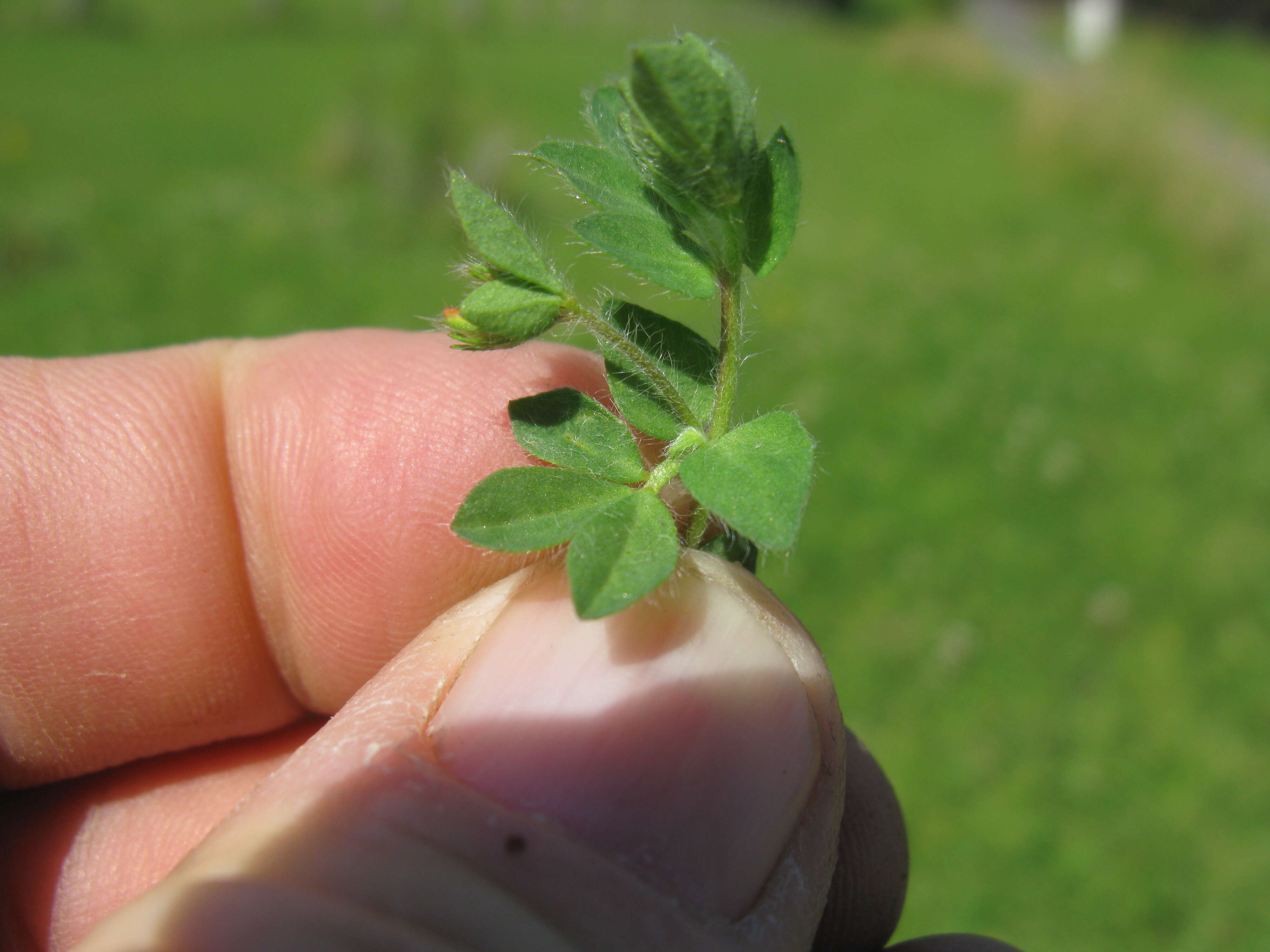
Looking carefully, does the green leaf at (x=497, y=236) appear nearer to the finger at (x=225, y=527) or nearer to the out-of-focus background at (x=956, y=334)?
the finger at (x=225, y=527)

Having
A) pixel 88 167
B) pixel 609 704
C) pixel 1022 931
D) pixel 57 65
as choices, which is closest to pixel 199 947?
pixel 609 704

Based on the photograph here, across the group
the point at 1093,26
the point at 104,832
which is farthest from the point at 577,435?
the point at 1093,26

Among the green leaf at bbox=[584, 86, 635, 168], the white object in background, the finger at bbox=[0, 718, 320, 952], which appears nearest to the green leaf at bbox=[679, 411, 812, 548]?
the green leaf at bbox=[584, 86, 635, 168]

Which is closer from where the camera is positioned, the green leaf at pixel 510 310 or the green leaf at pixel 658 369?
the green leaf at pixel 510 310

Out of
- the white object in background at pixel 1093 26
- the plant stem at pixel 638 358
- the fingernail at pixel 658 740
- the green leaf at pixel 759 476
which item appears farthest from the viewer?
the white object in background at pixel 1093 26

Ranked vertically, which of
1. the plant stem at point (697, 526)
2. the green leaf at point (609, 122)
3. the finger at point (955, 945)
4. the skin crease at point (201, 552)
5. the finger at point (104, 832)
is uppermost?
the green leaf at point (609, 122)

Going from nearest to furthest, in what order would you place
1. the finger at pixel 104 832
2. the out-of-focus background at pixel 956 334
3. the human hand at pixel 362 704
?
the human hand at pixel 362 704 < the finger at pixel 104 832 < the out-of-focus background at pixel 956 334

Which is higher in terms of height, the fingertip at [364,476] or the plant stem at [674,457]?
the plant stem at [674,457]

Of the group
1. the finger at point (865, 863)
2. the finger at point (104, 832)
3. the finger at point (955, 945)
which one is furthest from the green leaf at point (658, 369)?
the finger at point (104, 832)
